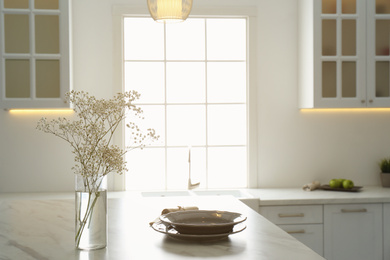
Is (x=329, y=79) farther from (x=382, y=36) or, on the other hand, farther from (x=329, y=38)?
(x=382, y=36)

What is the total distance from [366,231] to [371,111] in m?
1.13

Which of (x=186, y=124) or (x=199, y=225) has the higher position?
(x=186, y=124)

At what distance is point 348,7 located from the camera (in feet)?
13.7

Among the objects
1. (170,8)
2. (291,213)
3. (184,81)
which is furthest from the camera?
(184,81)

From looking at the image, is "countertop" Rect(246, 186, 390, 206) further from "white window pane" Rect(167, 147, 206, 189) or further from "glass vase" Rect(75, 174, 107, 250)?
"glass vase" Rect(75, 174, 107, 250)

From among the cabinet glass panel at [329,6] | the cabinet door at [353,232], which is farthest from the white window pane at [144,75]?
the cabinet door at [353,232]

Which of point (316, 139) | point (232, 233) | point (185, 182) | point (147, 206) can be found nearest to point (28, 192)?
point (185, 182)

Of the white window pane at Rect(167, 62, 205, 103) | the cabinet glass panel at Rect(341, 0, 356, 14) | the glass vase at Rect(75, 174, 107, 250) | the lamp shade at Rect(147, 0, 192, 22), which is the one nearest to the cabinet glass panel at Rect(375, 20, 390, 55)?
the cabinet glass panel at Rect(341, 0, 356, 14)

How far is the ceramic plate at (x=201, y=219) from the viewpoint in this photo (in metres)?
1.93

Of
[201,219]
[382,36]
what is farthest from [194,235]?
[382,36]

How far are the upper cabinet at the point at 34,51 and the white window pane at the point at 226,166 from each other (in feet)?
4.92

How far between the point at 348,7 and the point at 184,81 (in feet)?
5.33

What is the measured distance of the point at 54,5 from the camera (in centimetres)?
400

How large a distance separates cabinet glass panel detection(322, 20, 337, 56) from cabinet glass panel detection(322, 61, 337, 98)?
0.08 meters
